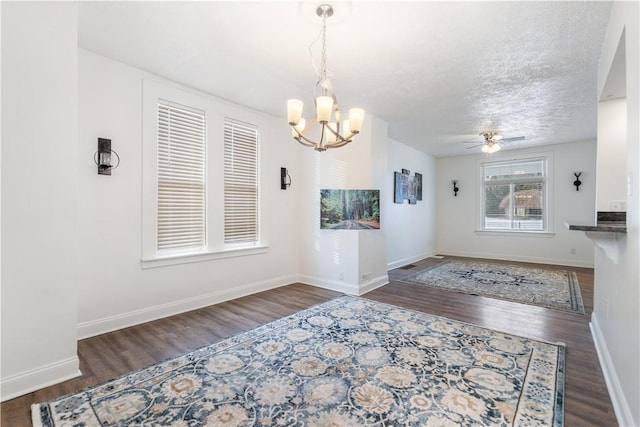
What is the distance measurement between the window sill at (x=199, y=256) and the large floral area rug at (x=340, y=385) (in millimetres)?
1290

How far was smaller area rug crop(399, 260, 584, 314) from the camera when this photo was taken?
413 centimetres

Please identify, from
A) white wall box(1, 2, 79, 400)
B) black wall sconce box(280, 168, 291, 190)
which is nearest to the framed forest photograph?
black wall sconce box(280, 168, 291, 190)

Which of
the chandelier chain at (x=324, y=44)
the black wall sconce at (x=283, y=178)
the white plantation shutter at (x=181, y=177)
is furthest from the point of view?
the black wall sconce at (x=283, y=178)

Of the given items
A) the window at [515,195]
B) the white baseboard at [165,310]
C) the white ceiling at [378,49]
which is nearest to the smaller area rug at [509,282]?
the window at [515,195]

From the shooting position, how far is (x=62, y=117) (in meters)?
2.13

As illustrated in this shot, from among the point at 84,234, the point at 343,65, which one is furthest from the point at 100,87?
the point at 343,65

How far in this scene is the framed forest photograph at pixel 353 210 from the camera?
4.52m

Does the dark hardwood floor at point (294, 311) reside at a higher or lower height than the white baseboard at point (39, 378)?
lower

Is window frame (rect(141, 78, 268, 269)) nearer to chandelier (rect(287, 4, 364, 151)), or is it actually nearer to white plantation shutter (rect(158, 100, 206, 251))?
white plantation shutter (rect(158, 100, 206, 251))

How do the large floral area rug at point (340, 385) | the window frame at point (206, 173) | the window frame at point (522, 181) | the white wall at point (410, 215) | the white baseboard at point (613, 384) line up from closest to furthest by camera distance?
the white baseboard at point (613, 384) < the large floral area rug at point (340, 385) < the window frame at point (206, 173) < the white wall at point (410, 215) < the window frame at point (522, 181)

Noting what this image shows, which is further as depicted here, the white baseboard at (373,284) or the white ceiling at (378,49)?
the white baseboard at (373,284)

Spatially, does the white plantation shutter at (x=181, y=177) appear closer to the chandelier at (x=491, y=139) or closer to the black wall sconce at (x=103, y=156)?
the black wall sconce at (x=103, y=156)

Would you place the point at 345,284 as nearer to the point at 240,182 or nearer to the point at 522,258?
the point at 240,182

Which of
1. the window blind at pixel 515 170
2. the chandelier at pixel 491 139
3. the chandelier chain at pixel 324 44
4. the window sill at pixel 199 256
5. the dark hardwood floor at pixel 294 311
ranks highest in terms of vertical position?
the chandelier chain at pixel 324 44
